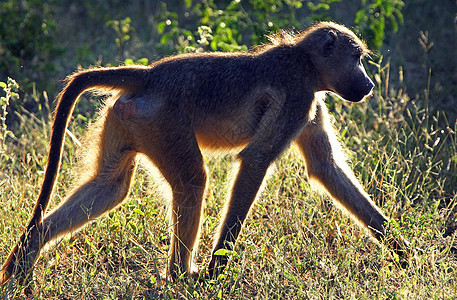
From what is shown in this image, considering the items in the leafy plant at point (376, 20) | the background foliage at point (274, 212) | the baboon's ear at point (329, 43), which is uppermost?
the baboon's ear at point (329, 43)

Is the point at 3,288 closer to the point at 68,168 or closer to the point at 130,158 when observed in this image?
the point at 130,158

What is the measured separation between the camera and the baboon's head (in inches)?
132

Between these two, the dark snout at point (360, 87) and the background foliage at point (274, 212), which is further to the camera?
the dark snout at point (360, 87)

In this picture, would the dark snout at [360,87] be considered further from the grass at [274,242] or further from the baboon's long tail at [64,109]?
the baboon's long tail at [64,109]

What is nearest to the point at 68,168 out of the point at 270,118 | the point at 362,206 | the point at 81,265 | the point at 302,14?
the point at 81,265

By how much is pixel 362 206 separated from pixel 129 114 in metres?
1.38

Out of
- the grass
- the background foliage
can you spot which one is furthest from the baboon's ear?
the background foliage

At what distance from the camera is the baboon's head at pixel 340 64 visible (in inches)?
132

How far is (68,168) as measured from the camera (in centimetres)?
410

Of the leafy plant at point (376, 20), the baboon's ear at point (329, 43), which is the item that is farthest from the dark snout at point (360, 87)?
the leafy plant at point (376, 20)

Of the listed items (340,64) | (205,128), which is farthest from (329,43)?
(205,128)

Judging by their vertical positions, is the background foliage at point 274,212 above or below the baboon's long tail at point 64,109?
below

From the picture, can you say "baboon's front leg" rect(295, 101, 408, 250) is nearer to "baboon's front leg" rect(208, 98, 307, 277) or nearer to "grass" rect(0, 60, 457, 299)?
"grass" rect(0, 60, 457, 299)

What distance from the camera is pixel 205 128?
3229mm
